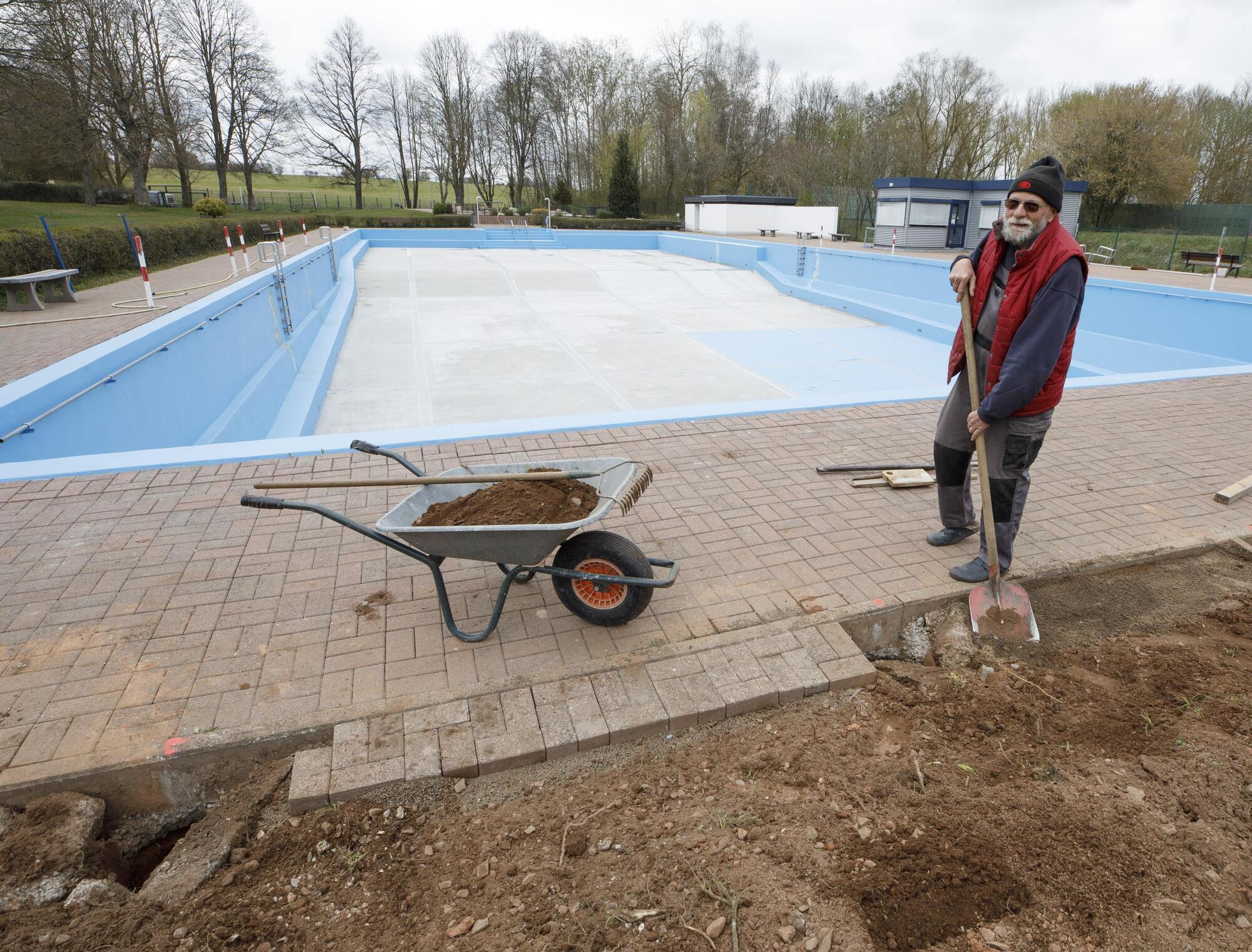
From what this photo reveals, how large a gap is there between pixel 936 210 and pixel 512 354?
683 inches

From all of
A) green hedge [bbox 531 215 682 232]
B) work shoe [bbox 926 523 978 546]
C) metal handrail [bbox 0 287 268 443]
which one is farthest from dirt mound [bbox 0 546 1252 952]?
green hedge [bbox 531 215 682 232]

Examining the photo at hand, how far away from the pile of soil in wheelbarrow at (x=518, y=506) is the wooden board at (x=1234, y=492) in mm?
4101

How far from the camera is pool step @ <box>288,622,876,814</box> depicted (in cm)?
237

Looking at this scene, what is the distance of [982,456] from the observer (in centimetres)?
320

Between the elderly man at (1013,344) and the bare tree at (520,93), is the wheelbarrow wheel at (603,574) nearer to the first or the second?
the elderly man at (1013,344)

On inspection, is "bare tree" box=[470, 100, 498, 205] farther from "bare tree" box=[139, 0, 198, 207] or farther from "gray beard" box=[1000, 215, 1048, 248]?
"gray beard" box=[1000, 215, 1048, 248]

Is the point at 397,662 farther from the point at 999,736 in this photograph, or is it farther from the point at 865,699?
the point at 999,736

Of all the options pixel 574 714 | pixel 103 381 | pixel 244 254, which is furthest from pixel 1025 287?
pixel 244 254

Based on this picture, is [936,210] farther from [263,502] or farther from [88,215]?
[88,215]

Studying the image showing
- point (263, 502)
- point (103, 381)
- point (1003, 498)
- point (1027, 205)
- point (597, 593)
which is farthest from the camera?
point (103, 381)

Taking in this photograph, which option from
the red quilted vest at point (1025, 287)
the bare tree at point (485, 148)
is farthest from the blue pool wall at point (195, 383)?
the bare tree at point (485, 148)

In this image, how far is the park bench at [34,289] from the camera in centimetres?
937

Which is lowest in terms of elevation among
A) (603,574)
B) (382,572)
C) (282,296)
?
(382,572)

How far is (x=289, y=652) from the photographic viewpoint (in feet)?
9.52
